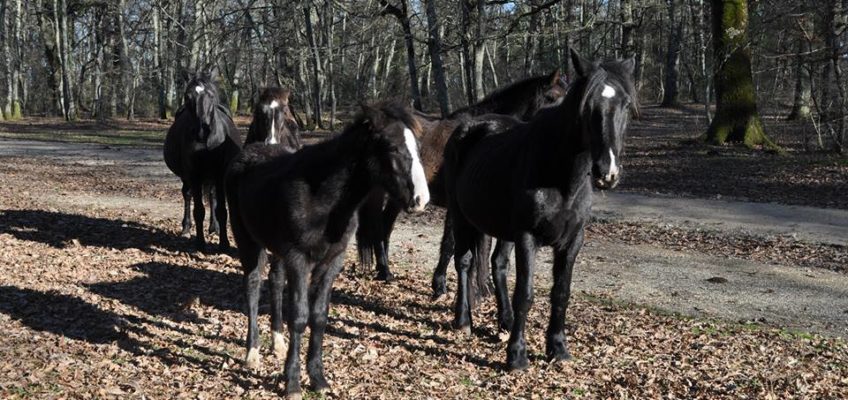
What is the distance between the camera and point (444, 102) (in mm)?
21812

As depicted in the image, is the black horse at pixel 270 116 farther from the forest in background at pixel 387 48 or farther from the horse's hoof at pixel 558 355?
the forest in background at pixel 387 48

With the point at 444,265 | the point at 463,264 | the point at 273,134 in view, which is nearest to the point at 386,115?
the point at 463,264

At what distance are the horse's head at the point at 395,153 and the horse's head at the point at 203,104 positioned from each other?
5.53 metres

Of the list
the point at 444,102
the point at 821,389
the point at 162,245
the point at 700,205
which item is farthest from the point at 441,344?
the point at 444,102

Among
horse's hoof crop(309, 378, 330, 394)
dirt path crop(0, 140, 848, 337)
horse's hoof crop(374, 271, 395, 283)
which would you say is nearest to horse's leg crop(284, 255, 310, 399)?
horse's hoof crop(309, 378, 330, 394)

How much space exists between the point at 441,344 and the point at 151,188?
12309mm

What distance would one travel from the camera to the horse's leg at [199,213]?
34.3 ft

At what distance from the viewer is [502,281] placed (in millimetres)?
6977

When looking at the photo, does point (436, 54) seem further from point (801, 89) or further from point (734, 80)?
point (801, 89)

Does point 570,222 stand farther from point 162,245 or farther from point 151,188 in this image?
point 151,188

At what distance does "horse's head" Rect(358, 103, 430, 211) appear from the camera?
5184 mm

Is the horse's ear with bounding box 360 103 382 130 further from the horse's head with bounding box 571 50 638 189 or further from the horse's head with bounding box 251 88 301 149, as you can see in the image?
the horse's head with bounding box 251 88 301 149

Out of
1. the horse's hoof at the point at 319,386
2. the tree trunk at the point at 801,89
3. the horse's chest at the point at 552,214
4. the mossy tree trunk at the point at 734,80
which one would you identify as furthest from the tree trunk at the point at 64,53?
the horse's chest at the point at 552,214

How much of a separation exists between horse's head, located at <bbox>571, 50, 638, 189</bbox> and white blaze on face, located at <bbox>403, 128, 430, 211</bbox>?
1202mm
